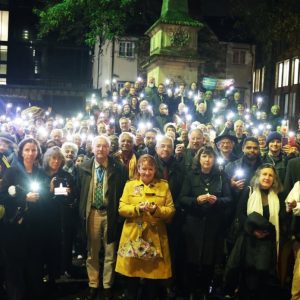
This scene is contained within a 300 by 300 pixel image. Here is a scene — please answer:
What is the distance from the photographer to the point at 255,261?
233 inches

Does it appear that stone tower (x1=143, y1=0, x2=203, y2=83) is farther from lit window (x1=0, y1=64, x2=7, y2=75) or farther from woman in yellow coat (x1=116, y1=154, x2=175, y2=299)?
lit window (x1=0, y1=64, x2=7, y2=75)

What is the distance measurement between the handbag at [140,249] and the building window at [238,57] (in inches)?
1378

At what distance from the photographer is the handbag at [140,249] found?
5758 mm

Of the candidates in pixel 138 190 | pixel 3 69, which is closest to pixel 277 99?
pixel 3 69

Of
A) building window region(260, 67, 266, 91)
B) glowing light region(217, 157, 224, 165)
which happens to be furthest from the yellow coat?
building window region(260, 67, 266, 91)

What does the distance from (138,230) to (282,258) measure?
Result: 1863 millimetres

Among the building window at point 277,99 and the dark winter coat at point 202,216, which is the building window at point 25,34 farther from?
the dark winter coat at point 202,216

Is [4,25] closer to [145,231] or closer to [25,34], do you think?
[25,34]

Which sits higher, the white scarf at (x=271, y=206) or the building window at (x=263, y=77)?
the building window at (x=263, y=77)

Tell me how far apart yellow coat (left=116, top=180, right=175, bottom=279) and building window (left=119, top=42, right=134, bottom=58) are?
3289cm

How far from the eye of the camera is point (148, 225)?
19.2 feet

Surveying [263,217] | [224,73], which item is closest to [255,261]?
[263,217]

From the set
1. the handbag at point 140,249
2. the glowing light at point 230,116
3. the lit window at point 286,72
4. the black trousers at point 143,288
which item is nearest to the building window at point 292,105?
the lit window at point 286,72

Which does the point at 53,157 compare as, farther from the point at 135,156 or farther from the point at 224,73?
the point at 224,73
